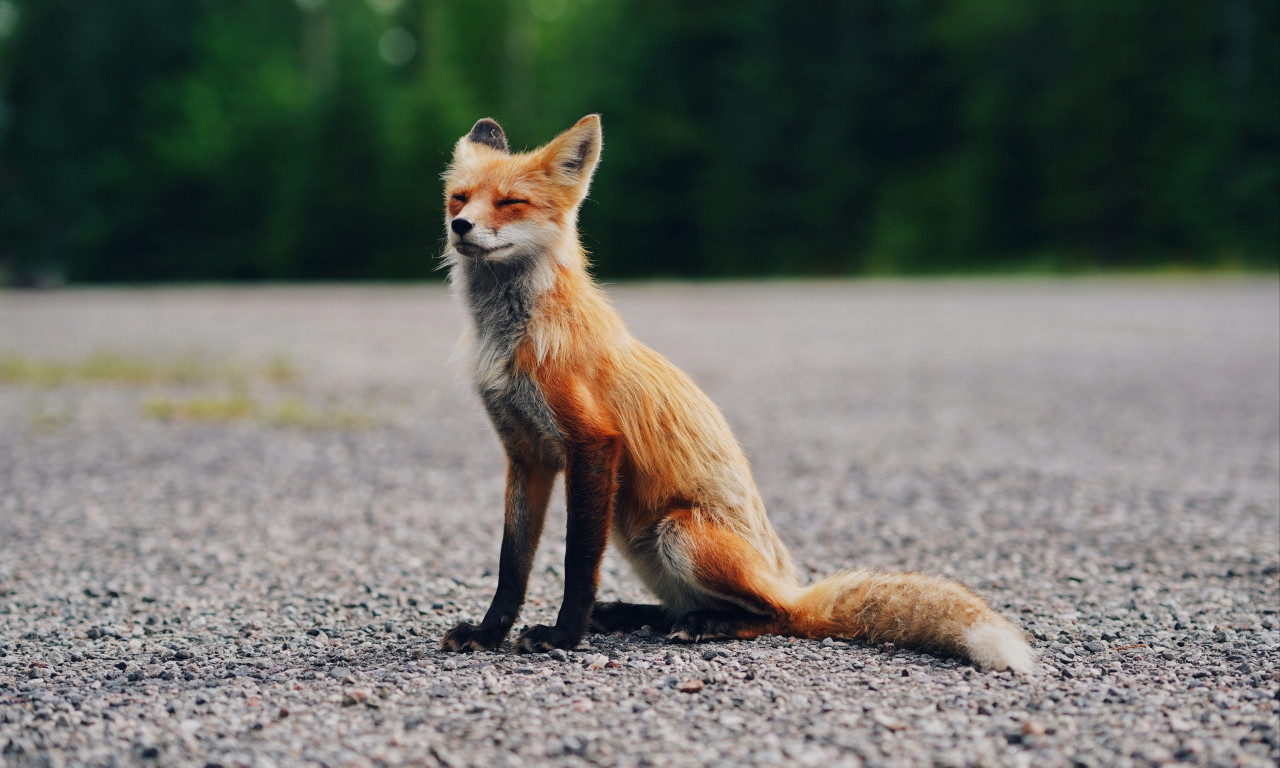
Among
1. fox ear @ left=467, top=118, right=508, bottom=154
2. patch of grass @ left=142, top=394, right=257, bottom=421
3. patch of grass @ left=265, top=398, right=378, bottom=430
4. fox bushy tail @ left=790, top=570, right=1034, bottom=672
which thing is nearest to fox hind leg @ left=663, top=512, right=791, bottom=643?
fox bushy tail @ left=790, top=570, right=1034, bottom=672

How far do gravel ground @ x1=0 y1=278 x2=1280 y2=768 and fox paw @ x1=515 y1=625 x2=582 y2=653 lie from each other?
0.05 meters

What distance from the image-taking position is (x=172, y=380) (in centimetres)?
1122

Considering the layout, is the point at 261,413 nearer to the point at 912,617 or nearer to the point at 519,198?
the point at 519,198

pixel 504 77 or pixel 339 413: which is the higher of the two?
pixel 504 77

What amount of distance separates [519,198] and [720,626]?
5.25ft

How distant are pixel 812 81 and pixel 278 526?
34.6m

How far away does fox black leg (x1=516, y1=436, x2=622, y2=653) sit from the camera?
3305mm

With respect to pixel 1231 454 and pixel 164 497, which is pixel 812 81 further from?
pixel 164 497

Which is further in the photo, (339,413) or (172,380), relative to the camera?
(172,380)

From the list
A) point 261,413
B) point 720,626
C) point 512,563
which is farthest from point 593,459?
point 261,413

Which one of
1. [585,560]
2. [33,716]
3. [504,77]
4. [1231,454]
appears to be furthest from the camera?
[504,77]

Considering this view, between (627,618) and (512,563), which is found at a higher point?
(512,563)

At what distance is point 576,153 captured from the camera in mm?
3574

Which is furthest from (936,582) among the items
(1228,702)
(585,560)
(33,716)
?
(33,716)
